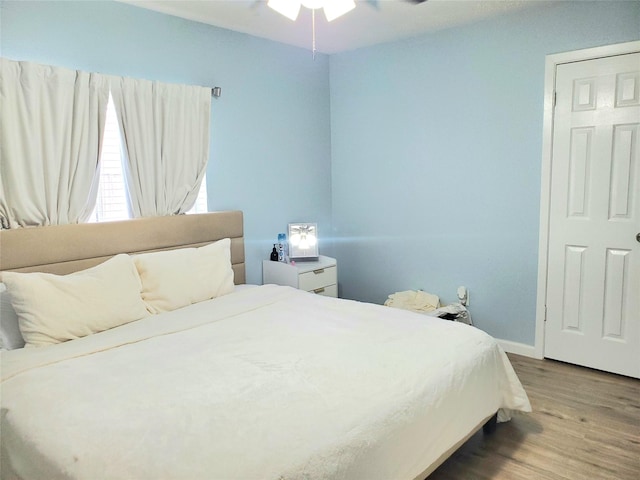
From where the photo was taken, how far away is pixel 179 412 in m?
1.60

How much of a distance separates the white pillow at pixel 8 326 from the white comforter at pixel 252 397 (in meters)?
0.16

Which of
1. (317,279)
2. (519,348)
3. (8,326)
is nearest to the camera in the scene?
(8,326)

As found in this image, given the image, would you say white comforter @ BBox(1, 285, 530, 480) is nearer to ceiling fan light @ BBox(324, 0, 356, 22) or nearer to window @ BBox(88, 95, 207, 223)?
window @ BBox(88, 95, 207, 223)

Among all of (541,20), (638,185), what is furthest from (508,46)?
(638,185)

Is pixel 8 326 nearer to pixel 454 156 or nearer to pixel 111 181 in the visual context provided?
pixel 111 181

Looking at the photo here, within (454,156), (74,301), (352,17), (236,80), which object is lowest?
(74,301)

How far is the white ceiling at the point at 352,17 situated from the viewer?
308 cm

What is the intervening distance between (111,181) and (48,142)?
473 mm

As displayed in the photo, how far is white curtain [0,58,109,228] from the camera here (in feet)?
8.06

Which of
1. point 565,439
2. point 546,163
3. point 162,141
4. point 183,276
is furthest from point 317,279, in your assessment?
point 565,439

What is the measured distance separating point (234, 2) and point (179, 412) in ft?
8.24

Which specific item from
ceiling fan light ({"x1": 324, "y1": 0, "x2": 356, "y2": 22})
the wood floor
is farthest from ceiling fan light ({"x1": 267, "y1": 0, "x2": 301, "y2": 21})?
the wood floor

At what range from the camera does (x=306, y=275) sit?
12.1 ft

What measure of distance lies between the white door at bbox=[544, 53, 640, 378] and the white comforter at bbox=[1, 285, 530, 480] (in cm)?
117
